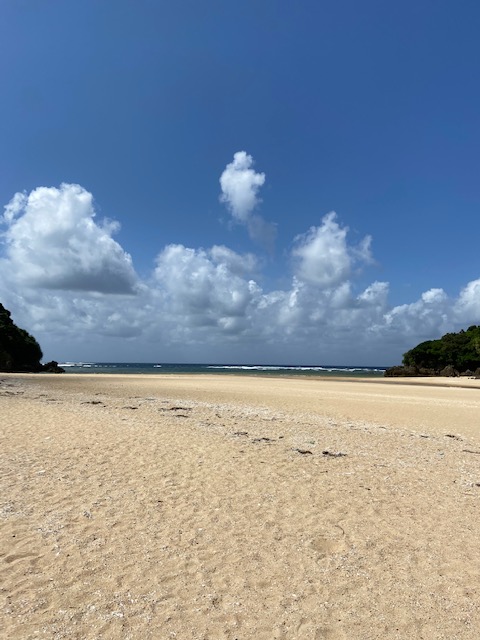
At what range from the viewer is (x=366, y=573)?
539 cm

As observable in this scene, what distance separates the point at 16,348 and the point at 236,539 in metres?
88.9

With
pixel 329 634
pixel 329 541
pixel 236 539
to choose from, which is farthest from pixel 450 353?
pixel 329 634

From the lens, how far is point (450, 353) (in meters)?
86.9

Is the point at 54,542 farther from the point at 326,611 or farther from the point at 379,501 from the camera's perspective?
the point at 379,501

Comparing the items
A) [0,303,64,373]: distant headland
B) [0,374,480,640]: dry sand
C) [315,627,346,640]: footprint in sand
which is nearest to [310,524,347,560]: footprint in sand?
[0,374,480,640]: dry sand

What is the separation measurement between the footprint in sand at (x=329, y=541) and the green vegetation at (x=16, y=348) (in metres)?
82.0

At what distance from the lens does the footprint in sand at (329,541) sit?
600 cm

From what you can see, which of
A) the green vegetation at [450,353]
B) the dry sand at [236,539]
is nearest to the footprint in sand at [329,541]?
the dry sand at [236,539]

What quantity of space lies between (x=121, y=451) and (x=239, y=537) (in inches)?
236

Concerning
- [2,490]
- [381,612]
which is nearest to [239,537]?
[381,612]

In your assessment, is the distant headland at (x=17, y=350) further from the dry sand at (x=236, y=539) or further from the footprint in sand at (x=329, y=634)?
the footprint in sand at (x=329, y=634)

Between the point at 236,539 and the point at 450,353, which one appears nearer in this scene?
the point at 236,539

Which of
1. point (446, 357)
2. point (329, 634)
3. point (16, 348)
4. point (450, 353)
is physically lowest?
point (329, 634)

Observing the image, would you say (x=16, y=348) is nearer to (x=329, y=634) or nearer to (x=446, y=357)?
(x=446, y=357)
